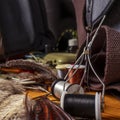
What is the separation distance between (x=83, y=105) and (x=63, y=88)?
12cm

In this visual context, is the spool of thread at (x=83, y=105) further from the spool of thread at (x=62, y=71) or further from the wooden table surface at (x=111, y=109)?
the spool of thread at (x=62, y=71)

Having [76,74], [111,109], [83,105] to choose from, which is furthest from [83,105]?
[76,74]

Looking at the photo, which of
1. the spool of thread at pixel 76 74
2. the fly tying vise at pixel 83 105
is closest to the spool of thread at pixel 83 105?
the fly tying vise at pixel 83 105

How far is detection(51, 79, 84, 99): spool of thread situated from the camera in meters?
0.62

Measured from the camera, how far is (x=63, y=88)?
0.62 metres

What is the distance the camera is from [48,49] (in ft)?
4.95

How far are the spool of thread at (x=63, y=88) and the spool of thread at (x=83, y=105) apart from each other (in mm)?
84

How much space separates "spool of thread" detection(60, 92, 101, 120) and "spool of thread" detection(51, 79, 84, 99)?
0.27ft

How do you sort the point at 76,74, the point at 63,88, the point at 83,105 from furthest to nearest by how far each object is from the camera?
the point at 76,74, the point at 63,88, the point at 83,105

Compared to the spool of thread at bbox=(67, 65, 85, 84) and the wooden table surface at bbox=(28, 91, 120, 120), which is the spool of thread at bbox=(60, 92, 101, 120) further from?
the spool of thread at bbox=(67, 65, 85, 84)

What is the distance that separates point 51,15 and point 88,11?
904 mm

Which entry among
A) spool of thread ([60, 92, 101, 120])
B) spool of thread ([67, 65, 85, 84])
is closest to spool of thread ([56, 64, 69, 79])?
spool of thread ([67, 65, 85, 84])

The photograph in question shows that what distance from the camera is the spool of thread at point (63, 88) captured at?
24.3 inches

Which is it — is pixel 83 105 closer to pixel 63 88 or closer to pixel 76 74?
pixel 63 88
